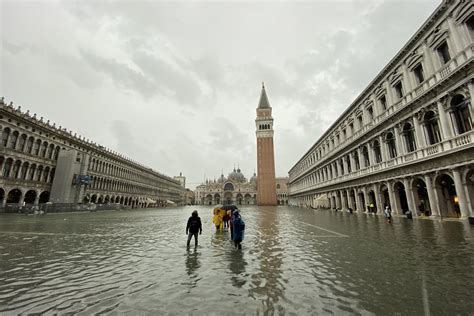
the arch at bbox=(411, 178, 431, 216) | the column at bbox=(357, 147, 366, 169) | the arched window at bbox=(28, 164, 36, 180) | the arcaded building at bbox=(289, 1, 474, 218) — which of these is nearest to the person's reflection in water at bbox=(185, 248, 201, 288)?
the arcaded building at bbox=(289, 1, 474, 218)

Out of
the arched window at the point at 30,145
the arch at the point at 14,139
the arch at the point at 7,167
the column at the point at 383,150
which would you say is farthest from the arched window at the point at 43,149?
the column at the point at 383,150

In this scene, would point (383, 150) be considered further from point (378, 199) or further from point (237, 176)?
point (237, 176)

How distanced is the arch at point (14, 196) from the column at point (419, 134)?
48640mm

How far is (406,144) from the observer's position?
63.9ft

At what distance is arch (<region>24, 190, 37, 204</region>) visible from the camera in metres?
35.4

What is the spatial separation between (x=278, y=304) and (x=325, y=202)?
118ft

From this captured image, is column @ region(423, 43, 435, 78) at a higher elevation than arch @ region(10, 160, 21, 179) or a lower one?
higher

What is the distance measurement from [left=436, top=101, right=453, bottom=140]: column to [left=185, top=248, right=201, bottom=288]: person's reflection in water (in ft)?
59.4

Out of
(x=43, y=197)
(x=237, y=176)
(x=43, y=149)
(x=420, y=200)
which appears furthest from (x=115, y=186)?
(x=237, y=176)

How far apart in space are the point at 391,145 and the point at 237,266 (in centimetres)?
2219

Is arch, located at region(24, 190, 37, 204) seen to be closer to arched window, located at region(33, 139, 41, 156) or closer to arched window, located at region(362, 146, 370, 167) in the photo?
arched window, located at region(33, 139, 41, 156)

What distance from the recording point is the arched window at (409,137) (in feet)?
63.5

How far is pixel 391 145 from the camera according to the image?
71.8ft

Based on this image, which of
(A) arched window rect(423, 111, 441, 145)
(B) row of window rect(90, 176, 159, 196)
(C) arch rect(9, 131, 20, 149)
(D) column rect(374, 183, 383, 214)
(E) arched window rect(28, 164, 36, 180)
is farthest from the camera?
(B) row of window rect(90, 176, 159, 196)
